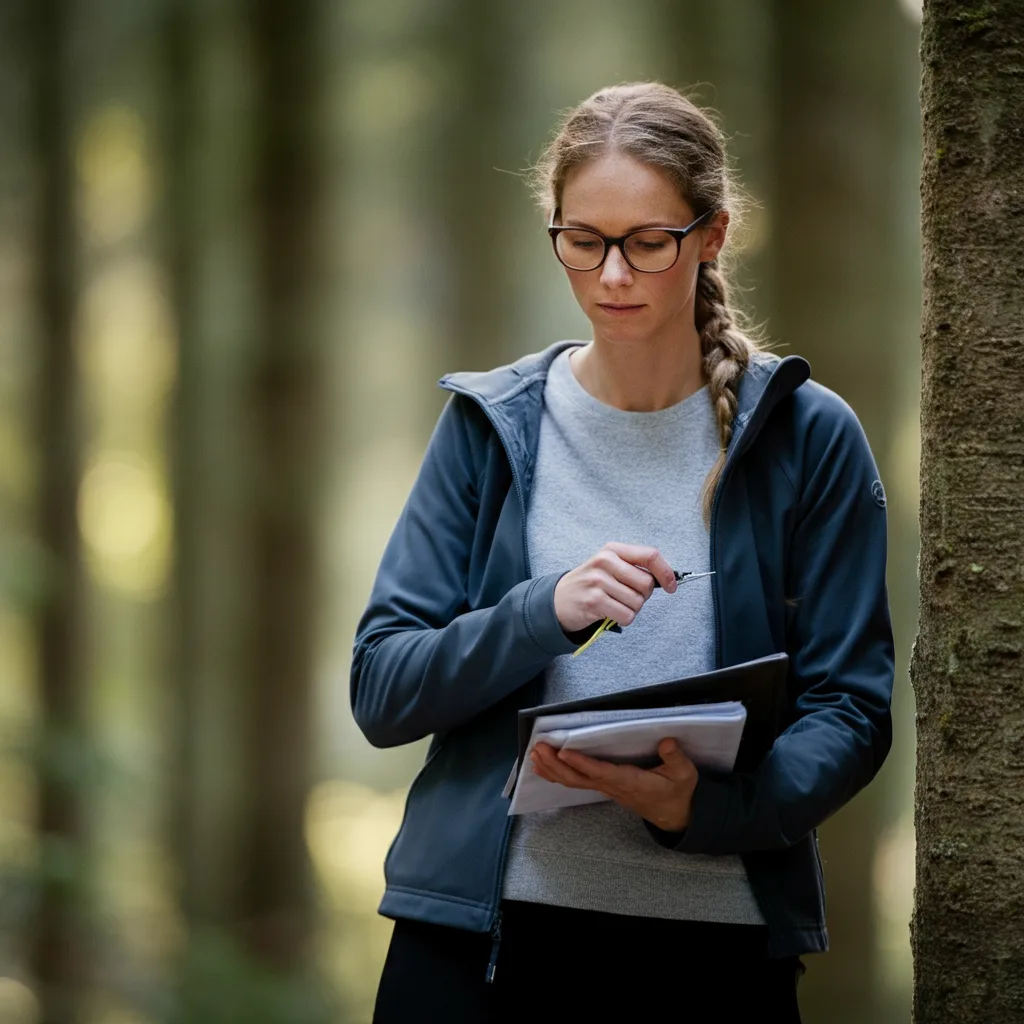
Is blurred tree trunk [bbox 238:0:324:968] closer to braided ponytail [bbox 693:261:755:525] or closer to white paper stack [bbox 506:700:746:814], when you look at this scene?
braided ponytail [bbox 693:261:755:525]

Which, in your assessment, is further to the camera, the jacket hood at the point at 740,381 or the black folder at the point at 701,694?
the jacket hood at the point at 740,381

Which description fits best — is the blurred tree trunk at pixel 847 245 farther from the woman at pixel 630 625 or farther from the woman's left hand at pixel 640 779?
the woman's left hand at pixel 640 779

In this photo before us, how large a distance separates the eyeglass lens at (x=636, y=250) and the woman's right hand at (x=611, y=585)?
0.37m

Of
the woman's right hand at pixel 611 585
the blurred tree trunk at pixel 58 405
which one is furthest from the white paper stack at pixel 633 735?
the blurred tree trunk at pixel 58 405

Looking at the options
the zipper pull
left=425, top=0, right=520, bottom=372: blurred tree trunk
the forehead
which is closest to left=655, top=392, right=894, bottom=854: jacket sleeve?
the zipper pull

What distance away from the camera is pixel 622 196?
5.19 feet

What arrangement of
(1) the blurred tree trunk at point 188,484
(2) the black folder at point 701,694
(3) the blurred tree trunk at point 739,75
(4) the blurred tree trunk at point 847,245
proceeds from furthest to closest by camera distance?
1. (1) the blurred tree trunk at point 188,484
2. (3) the blurred tree trunk at point 739,75
3. (4) the blurred tree trunk at point 847,245
4. (2) the black folder at point 701,694

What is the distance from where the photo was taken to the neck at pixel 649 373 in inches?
66.5

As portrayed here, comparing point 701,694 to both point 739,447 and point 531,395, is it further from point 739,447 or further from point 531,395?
point 531,395

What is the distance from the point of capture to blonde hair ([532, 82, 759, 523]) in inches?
63.3

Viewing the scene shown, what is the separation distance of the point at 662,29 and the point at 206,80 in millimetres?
→ 1931

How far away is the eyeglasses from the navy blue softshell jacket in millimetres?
201

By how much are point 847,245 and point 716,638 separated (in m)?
3.00

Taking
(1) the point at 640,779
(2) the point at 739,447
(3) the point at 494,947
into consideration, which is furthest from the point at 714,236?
(3) the point at 494,947
